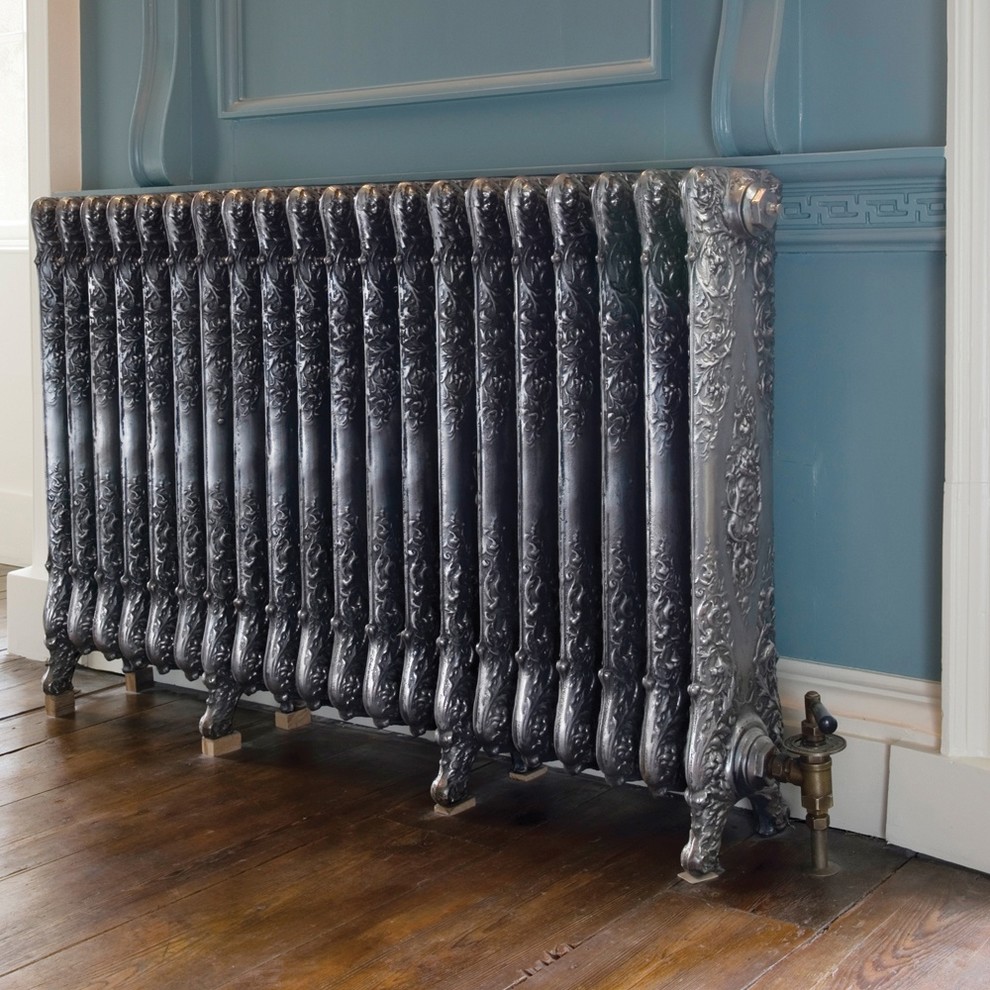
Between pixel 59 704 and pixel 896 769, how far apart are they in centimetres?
142

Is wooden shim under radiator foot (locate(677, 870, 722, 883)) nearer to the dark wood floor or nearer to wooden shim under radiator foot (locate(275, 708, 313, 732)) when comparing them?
the dark wood floor

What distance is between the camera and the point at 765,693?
175 centimetres

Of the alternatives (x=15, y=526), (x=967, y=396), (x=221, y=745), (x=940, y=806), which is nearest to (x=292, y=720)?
(x=221, y=745)

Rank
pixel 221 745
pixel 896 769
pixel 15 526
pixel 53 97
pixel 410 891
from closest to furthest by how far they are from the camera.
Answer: pixel 410 891 → pixel 896 769 → pixel 221 745 → pixel 53 97 → pixel 15 526

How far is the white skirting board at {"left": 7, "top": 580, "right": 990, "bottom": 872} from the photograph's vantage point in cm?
168

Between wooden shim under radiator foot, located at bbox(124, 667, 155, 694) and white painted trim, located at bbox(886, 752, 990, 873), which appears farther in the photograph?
wooden shim under radiator foot, located at bbox(124, 667, 155, 694)

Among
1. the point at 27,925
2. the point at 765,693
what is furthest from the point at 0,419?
the point at 765,693

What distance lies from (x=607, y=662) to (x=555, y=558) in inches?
6.2

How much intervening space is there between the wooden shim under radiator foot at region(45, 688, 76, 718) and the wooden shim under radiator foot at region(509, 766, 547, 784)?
2.76 ft

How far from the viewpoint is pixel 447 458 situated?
1.83 meters

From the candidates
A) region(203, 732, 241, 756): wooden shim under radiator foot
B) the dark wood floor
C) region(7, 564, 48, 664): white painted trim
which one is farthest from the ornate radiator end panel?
region(7, 564, 48, 664): white painted trim

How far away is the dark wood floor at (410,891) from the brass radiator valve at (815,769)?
0.14 ft

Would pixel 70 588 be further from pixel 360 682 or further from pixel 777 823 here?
pixel 777 823

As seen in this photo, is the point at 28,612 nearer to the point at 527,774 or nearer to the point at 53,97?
the point at 53,97
